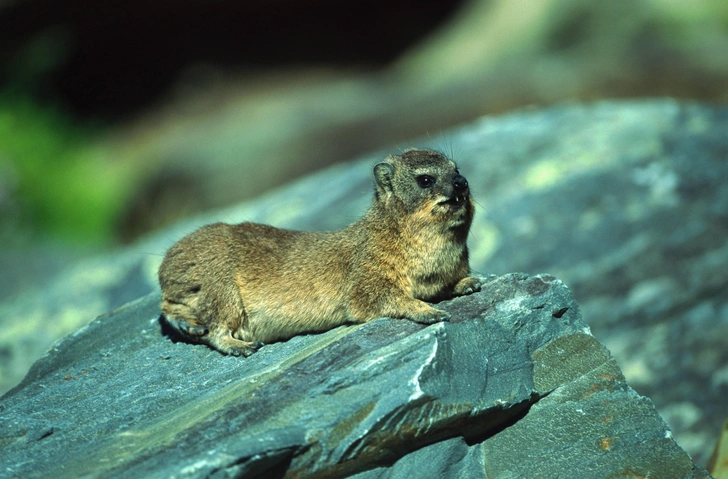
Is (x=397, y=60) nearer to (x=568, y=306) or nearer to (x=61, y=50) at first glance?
(x=61, y=50)

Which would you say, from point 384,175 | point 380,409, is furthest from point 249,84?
point 380,409

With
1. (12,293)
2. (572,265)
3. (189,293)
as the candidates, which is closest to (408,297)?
(189,293)

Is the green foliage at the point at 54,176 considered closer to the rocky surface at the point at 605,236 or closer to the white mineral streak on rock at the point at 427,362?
the rocky surface at the point at 605,236

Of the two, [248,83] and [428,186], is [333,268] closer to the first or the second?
[428,186]

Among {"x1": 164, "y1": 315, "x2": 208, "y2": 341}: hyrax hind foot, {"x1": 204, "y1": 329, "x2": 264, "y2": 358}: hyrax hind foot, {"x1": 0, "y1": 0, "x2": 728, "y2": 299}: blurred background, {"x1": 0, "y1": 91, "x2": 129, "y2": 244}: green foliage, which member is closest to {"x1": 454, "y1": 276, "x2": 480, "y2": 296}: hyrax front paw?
{"x1": 204, "y1": 329, "x2": 264, "y2": 358}: hyrax hind foot

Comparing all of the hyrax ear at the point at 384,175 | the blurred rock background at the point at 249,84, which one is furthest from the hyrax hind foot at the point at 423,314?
the blurred rock background at the point at 249,84
